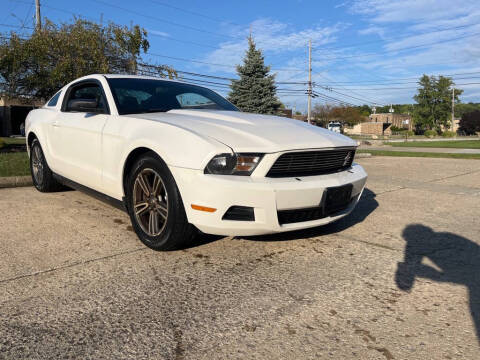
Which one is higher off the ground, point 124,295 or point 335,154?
point 335,154

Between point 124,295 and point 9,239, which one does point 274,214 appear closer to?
point 124,295

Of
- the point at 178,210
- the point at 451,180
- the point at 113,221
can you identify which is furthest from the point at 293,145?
the point at 451,180

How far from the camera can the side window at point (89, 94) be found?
3779 millimetres

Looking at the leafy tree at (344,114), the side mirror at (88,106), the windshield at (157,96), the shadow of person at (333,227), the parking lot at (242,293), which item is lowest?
the parking lot at (242,293)

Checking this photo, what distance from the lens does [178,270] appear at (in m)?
2.62

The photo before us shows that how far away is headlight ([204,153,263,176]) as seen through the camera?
263cm

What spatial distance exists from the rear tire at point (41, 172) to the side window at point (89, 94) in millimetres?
930

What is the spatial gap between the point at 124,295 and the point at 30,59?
14785 mm

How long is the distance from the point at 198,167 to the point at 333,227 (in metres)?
1.78

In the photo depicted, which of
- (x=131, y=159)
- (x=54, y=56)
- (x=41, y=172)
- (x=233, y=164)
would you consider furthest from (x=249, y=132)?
(x=54, y=56)

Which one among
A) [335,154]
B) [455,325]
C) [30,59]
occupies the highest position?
[30,59]

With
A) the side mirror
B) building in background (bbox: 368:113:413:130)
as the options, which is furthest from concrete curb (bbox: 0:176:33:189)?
building in background (bbox: 368:113:413:130)

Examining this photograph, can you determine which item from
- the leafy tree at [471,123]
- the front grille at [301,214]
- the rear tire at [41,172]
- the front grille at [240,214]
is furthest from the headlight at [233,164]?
the leafy tree at [471,123]

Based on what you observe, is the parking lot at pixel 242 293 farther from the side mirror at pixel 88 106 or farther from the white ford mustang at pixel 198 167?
the side mirror at pixel 88 106
